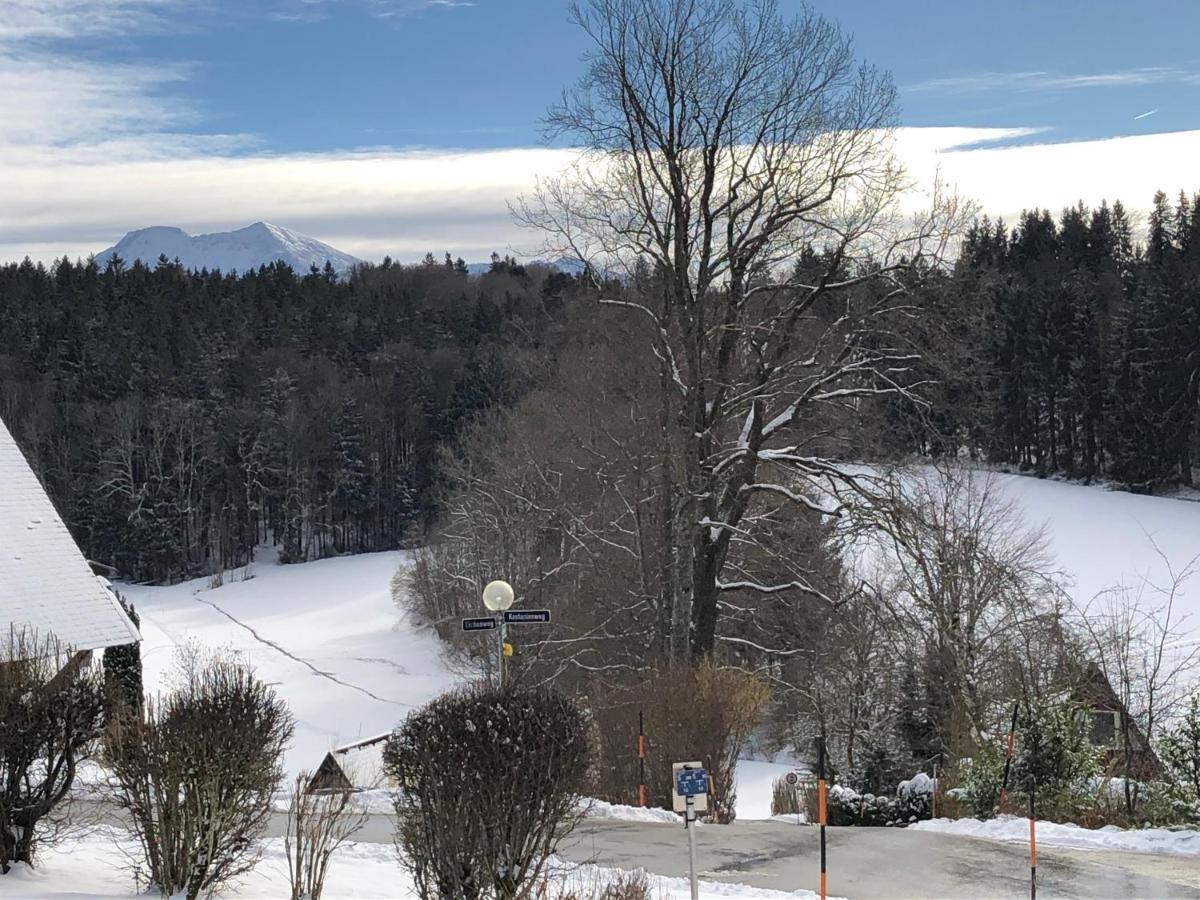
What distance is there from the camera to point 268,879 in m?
10.1

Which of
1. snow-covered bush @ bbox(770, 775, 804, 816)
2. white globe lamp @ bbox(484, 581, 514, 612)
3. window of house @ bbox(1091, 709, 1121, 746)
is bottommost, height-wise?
snow-covered bush @ bbox(770, 775, 804, 816)

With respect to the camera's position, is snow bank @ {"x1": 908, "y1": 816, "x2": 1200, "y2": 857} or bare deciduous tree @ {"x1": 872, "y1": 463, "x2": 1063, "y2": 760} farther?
bare deciduous tree @ {"x1": 872, "y1": 463, "x2": 1063, "y2": 760}

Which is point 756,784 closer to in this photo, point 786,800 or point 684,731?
point 786,800

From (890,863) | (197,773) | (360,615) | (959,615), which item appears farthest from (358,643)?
(197,773)

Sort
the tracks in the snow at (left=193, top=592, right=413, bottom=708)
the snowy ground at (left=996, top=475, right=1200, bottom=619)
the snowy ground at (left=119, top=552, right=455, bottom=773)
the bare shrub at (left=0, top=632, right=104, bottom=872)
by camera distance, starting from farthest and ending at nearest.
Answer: the snowy ground at (left=996, top=475, right=1200, bottom=619), the tracks in the snow at (left=193, top=592, right=413, bottom=708), the snowy ground at (left=119, top=552, right=455, bottom=773), the bare shrub at (left=0, top=632, right=104, bottom=872)

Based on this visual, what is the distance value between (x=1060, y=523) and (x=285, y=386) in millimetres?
54092

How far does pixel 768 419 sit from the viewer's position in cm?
2225

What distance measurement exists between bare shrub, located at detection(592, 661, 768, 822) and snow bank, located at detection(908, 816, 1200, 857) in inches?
119

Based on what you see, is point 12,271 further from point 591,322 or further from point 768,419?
point 768,419

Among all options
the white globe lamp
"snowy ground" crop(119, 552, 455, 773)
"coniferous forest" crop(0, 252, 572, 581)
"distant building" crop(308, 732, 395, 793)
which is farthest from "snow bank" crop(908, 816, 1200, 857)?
"coniferous forest" crop(0, 252, 572, 581)

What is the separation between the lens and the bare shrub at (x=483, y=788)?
7258mm

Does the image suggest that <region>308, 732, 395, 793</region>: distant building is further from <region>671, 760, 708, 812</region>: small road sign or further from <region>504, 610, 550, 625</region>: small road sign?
<region>671, 760, 708, 812</region>: small road sign

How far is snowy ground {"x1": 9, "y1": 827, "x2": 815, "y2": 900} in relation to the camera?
9078 mm

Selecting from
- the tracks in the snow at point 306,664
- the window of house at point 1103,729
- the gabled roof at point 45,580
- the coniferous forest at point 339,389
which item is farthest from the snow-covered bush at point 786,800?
the coniferous forest at point 339,389
